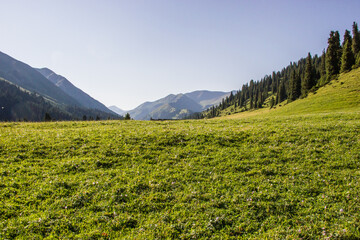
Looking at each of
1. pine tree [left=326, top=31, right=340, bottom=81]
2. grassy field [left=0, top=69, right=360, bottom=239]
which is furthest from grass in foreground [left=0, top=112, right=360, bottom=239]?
pine tree [left=326, top=31, right=340, bottom=81]

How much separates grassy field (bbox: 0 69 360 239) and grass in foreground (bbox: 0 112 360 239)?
0.15ft

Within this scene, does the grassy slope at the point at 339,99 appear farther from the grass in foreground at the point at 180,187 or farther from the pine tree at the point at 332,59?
the grass in foreground at the point at 180,187

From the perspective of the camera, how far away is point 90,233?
7039 millimetres

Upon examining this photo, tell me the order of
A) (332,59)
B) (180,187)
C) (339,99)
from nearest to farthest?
1. (180,187)
2. (339,99)
3. (332,59)

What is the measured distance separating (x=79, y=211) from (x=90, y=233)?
5.53 feet

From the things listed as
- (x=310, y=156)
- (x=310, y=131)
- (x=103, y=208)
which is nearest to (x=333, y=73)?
(x=310, y=131)

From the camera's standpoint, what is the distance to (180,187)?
10.2m

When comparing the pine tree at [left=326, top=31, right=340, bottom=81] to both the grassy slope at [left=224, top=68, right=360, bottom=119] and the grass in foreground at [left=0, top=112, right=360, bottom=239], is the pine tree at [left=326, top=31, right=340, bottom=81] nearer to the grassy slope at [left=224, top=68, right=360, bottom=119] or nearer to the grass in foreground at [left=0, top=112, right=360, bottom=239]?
the grassy slope at [left=224, top=68, right=360, bottom=119]

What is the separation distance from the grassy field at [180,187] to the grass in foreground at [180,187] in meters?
0.05

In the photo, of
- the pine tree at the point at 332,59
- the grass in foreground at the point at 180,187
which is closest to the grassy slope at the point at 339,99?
the pine tree at the point at 332,59

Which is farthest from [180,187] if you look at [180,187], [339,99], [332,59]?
[332,59]

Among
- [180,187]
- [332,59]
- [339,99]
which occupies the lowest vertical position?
[180,187]

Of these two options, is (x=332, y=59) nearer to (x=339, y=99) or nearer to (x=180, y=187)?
(x=339, y=99)

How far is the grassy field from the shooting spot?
739 cm
